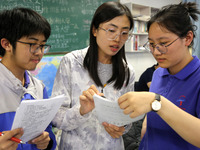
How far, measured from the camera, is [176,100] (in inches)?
37.7

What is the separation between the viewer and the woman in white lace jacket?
1157mm

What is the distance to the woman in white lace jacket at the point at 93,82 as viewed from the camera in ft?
3.80

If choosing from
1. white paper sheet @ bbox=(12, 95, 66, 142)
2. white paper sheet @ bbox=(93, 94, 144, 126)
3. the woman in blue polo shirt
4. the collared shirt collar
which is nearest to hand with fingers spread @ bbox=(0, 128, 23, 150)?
white paper sheet @ bbox=(12, 95, 66, 142)

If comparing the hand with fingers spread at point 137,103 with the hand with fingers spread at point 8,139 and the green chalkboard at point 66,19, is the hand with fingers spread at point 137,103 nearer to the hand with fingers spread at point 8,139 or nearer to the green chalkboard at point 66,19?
the hand with fingers spread at point 8,139

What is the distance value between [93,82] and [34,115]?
54 cm

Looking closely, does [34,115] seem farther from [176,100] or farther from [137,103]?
[176,100]

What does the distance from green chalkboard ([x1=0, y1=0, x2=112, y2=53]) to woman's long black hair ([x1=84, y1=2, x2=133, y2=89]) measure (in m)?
1.50

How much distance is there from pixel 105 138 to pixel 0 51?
89 cm

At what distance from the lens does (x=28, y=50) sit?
101cm

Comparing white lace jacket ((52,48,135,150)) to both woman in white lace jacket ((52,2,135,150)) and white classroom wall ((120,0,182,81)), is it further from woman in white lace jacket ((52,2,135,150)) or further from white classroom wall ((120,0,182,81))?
white classroom wall ((120,0,182,81))

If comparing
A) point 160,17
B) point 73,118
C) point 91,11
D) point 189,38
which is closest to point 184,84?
point 189,38

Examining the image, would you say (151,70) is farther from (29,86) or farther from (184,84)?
(29,86)

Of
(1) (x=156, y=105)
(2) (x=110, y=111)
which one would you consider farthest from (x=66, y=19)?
(1) (x=156, y=105)

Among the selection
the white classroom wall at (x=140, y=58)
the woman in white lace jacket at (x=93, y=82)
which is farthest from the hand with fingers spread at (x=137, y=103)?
the white classroom wall at (x=140, y=58)
